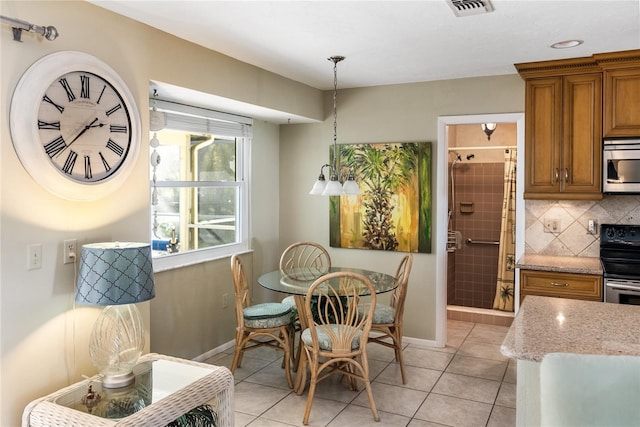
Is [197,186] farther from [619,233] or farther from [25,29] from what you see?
[619,233]

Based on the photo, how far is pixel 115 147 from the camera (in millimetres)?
2688

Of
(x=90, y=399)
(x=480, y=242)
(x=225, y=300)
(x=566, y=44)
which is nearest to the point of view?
(x=90, y=399)

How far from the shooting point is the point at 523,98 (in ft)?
13.6

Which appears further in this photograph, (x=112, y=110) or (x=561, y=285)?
(x=561, y=285)

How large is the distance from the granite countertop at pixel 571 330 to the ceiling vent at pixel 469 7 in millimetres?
1580

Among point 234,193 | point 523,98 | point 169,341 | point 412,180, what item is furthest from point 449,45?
point 169,341

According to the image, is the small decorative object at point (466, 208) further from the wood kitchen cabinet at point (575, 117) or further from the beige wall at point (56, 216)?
the beige wall at point (56, 216)

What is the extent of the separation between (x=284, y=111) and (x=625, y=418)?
135 inches

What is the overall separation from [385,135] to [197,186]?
1818 mm

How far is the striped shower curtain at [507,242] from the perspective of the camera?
543cm

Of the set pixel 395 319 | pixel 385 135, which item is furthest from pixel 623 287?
pixel 385 135

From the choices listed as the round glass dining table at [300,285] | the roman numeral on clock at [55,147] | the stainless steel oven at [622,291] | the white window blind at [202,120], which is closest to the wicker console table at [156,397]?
the round glass dining table at [300,285]

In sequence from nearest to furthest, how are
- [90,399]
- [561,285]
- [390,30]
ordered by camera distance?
[90,399] < [390,30] < [561,285]

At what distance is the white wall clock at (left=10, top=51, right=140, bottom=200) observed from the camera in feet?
7.37
